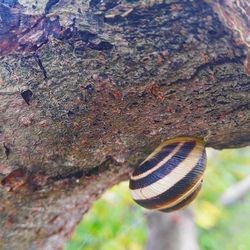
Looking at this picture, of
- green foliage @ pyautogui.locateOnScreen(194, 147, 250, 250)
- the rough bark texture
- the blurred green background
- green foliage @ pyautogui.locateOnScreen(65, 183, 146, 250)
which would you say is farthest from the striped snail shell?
green foliage @ pyautogui.locateOnScreen(194, 147, 250, 250)

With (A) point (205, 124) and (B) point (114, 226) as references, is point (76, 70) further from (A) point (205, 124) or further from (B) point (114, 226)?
(B) point (114, 226)

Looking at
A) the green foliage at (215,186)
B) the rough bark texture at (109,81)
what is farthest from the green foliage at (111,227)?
the rough bark texture at (109,81)

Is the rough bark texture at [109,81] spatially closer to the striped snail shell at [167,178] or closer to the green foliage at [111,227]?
the striped snail shell at [167,178]

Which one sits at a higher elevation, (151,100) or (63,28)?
(63,28)

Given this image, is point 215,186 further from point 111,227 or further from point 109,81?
point 109,81

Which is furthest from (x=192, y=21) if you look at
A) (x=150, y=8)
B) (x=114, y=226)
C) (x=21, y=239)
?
(x=114, y=226)

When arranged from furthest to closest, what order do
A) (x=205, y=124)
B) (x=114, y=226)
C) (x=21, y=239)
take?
(x=114, y=226) < (x=21, y=239) < (x=205, y=124)
